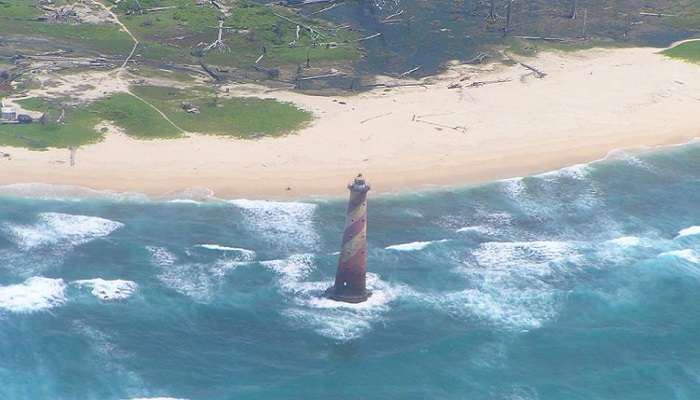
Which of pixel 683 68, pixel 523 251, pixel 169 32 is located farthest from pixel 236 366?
pixel 683 68

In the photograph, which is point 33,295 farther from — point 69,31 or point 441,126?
point 69,31

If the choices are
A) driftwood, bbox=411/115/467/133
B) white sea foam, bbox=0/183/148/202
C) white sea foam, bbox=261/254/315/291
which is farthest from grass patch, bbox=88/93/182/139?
white sea foam, bbox=261/254/315/291

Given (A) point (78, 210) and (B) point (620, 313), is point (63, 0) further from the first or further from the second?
(B) point (620, 313)

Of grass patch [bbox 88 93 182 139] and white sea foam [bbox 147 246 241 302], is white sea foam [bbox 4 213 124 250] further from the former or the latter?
grass patch [bbox 88 93 182 139]

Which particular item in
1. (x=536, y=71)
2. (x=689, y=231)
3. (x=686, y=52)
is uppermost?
(x=536, y=71)

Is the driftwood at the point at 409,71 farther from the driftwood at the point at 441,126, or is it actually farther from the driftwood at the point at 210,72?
the driftwood at the point at 210,72

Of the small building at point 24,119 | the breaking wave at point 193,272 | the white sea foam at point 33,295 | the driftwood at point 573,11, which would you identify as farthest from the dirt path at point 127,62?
the driftwood at point 573,11

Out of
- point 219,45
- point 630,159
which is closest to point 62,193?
point 219,45
